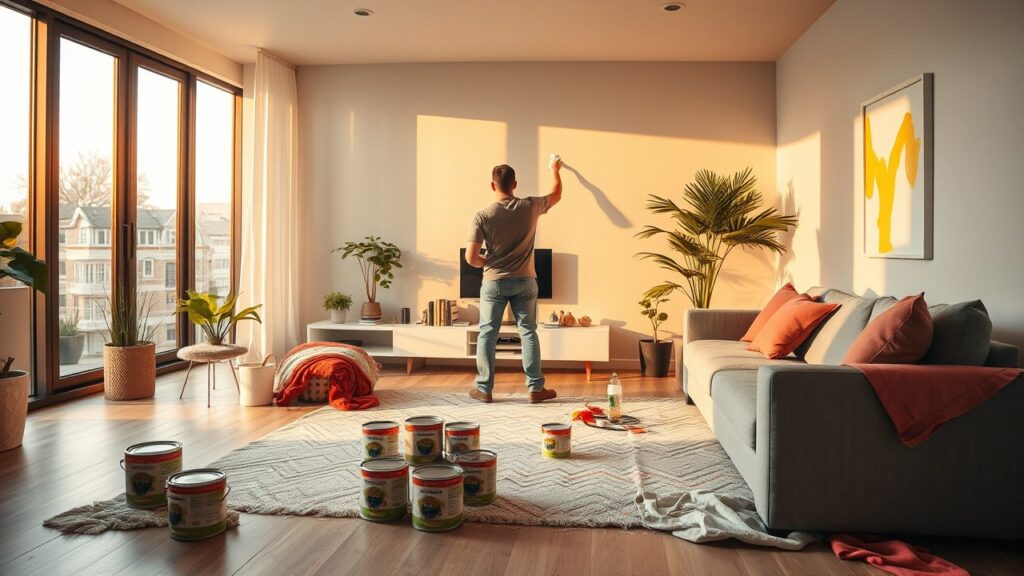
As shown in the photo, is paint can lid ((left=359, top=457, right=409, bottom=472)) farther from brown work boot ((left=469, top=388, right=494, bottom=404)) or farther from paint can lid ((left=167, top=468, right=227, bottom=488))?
brown work boot ((left=469, top=388, right=494, bottom=404))

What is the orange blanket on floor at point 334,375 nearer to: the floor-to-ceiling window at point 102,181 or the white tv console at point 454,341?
the white tv console at point 454,341

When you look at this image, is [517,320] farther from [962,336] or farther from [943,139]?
[962,336]

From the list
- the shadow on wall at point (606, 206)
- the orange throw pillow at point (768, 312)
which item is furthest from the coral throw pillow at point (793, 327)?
the shadow on wall at point (606, 206)

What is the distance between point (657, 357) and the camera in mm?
5949

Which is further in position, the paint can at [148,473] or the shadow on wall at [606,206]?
the shadow on wall at [606,206]

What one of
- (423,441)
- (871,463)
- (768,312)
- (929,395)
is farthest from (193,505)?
(768,312)

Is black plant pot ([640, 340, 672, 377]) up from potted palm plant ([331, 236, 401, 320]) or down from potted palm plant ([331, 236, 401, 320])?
down

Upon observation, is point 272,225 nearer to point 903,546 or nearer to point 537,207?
point 537,207

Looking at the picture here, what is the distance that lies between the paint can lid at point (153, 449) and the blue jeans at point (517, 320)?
2.23 meters

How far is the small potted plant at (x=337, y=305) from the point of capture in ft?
20.8

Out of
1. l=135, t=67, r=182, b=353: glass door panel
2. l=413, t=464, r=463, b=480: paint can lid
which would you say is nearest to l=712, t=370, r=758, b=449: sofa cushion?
l=413, t=464, r=463, b=480: paint can lid

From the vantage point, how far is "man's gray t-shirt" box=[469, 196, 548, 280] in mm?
4648

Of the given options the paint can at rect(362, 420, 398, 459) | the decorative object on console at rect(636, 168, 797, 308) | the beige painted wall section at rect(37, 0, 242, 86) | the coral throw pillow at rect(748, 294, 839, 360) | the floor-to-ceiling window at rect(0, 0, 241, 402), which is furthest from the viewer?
A: the decorative object on console at rect(636, 168, 797, 308)

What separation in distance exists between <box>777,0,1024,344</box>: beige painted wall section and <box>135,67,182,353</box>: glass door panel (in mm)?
4564
